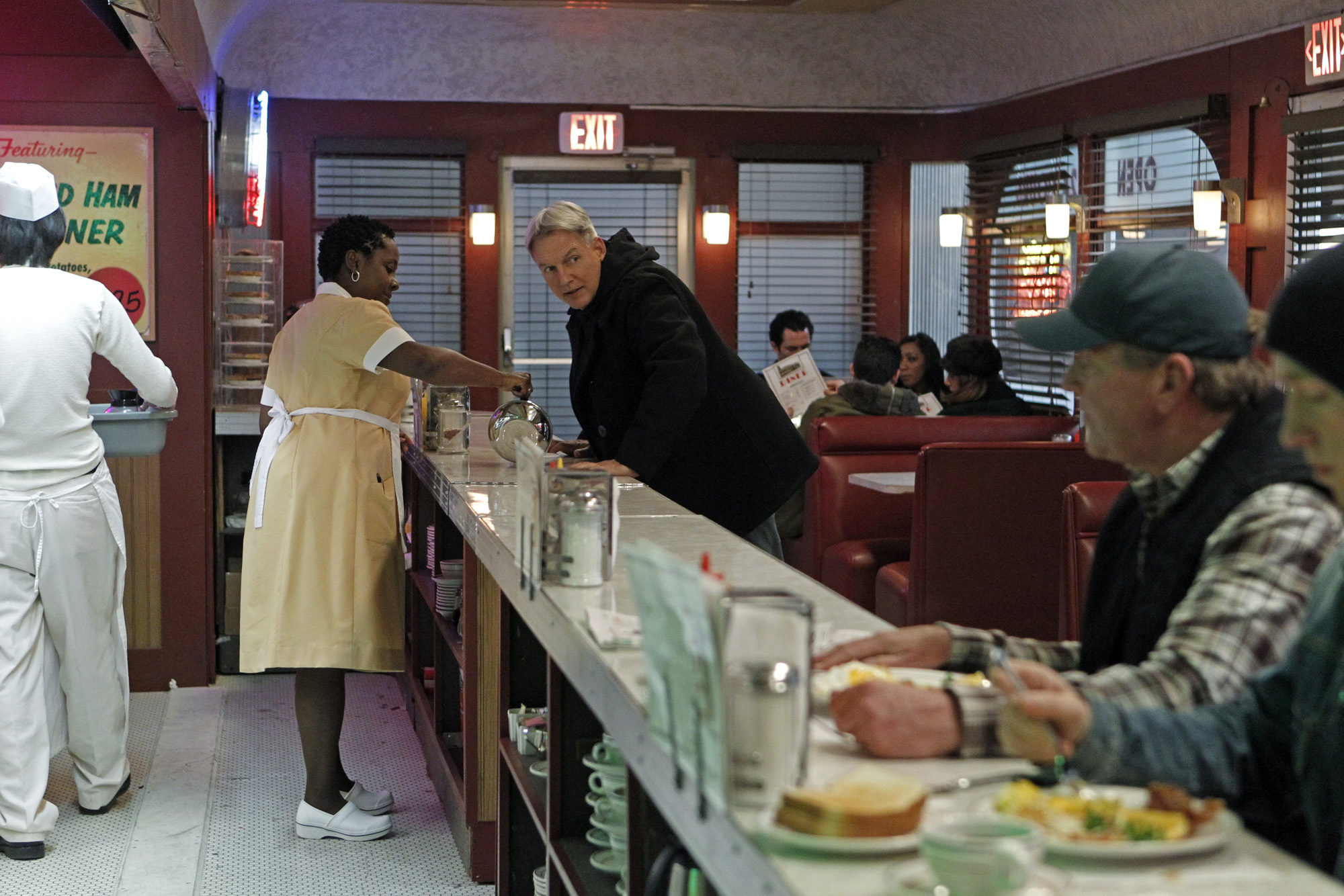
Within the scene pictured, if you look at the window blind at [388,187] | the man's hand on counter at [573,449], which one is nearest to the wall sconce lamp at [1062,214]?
the window blind at [388,187]

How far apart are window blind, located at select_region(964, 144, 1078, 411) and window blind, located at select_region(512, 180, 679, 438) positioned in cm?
198

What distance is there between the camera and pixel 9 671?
404 cm

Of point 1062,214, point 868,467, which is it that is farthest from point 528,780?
point 1062,214

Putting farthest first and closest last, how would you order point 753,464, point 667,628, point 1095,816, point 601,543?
point 753,464 → point 601,543 → point 667,628 → point 1095,816

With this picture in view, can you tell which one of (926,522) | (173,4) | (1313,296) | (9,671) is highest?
(173,4)

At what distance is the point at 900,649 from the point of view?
180 cm

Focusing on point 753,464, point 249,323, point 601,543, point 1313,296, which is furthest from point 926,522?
point 1313,296

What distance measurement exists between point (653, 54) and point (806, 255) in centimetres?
166

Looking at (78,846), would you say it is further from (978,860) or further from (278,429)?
(978,860)

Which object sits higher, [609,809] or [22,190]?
[22,190]

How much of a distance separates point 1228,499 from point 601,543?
1034 millimetres

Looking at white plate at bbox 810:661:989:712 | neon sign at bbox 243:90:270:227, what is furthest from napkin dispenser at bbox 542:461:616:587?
neon sign at bbox 243:90:270:227

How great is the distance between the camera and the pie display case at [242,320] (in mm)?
5988

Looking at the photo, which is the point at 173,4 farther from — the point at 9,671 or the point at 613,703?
the point at 613,703
